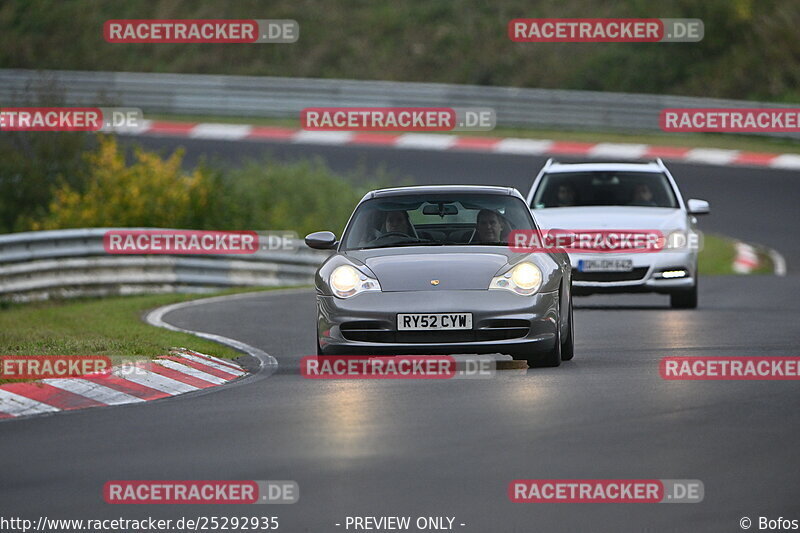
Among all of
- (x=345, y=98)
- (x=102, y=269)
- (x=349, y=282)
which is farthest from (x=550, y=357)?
(x=345, y=98)

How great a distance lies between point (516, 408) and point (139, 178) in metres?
17.1

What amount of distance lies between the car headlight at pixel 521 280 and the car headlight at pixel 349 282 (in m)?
0.87

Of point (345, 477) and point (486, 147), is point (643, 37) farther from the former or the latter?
point (345, 477)

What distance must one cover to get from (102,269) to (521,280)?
11.2 m

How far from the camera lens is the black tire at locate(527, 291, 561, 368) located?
12594 millimetres

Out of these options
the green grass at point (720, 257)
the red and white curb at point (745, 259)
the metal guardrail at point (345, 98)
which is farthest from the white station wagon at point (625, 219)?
the metal guardrail at point (345, 98)

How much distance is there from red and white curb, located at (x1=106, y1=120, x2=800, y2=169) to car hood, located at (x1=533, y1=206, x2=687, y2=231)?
1636 cm

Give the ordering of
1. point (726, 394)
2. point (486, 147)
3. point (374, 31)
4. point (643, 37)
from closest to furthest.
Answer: point (726, 394), point (486, 147), point (643, 37), point (374, 31)

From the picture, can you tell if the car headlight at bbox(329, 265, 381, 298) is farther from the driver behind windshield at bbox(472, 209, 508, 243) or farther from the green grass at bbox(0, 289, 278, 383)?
the green grass at bbox(0, 289, 278, 383)

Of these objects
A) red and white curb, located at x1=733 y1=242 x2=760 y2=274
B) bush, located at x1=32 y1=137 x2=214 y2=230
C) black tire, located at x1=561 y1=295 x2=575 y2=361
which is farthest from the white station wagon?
bush, located at x1=32 y1=137 x2=214 y2=230

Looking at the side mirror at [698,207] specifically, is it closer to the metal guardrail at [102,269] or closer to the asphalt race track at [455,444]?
the asphalt race track at [455,444]

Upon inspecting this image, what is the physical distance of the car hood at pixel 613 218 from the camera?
18547mm

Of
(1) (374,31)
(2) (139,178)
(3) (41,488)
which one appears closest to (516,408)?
(3) (41,488)

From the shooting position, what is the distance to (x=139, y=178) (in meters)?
26.7
